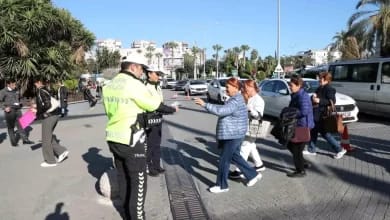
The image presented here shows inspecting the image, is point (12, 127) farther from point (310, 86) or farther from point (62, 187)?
point (310, 86)

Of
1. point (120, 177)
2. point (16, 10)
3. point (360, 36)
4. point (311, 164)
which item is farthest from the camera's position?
point (360, 36)

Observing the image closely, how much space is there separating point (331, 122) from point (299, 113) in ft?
6.02

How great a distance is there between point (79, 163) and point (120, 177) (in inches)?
170

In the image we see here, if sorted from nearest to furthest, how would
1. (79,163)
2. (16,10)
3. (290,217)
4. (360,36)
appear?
(290,217)
(79,163)
(16,10)
(360,36)

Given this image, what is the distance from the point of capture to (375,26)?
30.3m

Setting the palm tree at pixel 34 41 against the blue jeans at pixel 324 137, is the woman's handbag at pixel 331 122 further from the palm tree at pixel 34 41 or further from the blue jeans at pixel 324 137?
the palm tree at pixel 34 41

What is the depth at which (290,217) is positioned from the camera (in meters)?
4.93

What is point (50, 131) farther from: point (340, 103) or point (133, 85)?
point (340, 103)

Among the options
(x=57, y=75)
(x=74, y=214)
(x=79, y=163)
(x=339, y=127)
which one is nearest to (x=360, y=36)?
(x=57, y=75)

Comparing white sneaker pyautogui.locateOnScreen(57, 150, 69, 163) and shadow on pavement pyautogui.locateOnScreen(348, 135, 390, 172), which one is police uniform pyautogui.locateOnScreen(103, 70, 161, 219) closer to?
white sneaker pyautogui.locateOnScreen(57, 150, 69, 163)

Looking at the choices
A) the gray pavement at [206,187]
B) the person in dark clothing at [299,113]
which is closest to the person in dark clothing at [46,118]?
the gray pavement at [206,187]

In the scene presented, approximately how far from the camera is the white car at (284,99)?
1237 centimetres

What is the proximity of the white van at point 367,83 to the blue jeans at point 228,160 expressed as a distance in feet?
26.8

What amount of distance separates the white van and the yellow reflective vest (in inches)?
412
